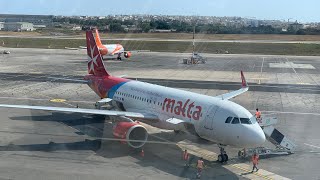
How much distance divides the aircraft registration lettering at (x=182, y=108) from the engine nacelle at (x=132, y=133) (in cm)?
223

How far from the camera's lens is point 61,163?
21.8 metres

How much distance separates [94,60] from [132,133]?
1252 centimetres

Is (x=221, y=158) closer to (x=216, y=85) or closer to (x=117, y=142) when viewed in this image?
(x=117, y=142)

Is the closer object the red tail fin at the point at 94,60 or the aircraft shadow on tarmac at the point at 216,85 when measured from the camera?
the red tail fin at the point at 94,60

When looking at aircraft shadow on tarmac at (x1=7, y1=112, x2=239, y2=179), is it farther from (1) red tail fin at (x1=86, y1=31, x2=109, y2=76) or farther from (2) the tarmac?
(1) red tail fin at (x1=86, y1=31, x2=109, y2=76)

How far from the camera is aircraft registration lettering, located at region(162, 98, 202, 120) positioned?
2412 centimetres

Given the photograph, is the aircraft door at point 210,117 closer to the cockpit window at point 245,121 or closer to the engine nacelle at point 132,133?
the cockpit window at point 245,121

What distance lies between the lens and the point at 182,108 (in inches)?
992

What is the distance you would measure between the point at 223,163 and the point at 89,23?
73.7ft

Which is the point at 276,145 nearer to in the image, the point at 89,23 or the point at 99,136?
the point at 99,136

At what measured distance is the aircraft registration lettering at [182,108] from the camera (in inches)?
950

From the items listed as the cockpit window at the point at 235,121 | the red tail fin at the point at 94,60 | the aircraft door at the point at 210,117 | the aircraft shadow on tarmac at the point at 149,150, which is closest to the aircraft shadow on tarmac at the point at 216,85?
the red tail fin at the point at 94,60

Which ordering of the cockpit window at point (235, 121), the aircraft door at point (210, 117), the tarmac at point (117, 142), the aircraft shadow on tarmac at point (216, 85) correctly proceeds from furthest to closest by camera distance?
the aircraft shadow on tarmac at point (216, 85)
the aircraft door at point (210, 117)
the cockpit window at point (235, 121)
the tarmac at point (117, 142)

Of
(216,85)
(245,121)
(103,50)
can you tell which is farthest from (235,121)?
(103,50)
